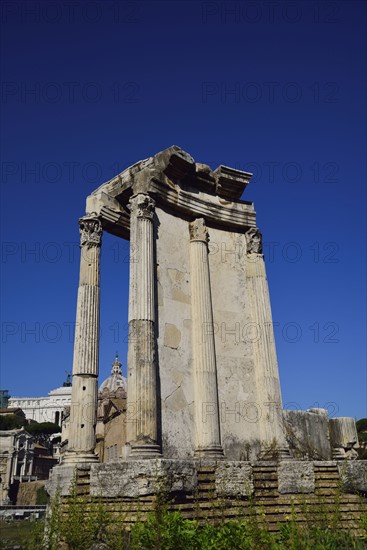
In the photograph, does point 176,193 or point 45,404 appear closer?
point 176,193

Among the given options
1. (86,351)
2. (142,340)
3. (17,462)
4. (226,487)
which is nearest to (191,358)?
(142,340)

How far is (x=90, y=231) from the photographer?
35.1 ft

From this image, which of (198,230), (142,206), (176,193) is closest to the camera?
(142,206)

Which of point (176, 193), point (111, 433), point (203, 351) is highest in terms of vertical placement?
point (176, 193)

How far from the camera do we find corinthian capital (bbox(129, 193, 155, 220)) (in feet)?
31.0

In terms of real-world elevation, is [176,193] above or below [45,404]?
below

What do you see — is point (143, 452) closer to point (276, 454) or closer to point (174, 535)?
point (174, 535)

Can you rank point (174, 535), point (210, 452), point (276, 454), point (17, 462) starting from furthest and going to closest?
1. point (17, 462)
2. point (276, 454)
3. point (210, 452)
4. point (174, 535)

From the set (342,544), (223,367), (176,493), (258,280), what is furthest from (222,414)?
(342,544)

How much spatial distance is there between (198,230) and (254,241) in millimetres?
1576

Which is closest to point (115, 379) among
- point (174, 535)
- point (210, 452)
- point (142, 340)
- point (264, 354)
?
point (264, 354)

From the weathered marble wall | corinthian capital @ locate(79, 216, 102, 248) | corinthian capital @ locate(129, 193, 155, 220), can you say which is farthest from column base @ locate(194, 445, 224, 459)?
corinthian capital @ locate(79, 216, 102, 248)

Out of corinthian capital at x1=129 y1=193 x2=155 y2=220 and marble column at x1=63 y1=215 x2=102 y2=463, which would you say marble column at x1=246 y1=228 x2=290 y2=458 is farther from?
marble column at x1=63 y1=215 x2=102 y2=463

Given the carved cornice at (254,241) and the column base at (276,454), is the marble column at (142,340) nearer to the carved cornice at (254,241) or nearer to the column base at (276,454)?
the column base at (276,454)
